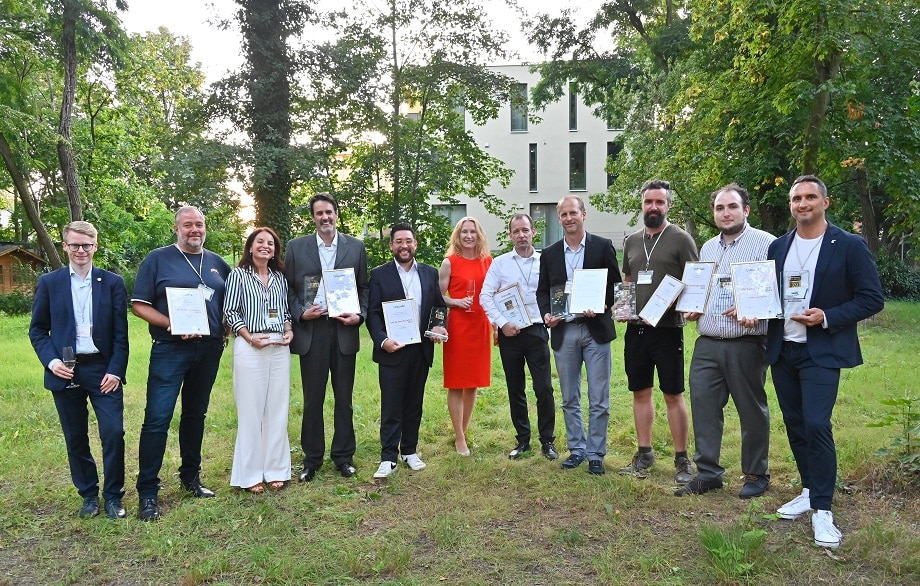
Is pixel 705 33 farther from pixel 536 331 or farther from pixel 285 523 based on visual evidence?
pixel 285 523

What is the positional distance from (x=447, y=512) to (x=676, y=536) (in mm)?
1633

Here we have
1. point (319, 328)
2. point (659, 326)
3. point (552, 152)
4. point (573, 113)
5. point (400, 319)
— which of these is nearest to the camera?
point (659, 326)

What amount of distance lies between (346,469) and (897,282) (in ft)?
81.4

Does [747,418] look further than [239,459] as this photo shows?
No

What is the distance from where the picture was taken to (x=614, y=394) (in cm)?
939

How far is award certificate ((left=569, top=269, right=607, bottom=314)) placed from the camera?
18.5 ft

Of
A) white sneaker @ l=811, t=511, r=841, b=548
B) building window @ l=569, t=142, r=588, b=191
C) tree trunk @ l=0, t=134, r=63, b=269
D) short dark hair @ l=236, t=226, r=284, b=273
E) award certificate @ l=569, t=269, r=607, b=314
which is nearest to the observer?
white sneaker @ l=811, t=511, r=841, b=548

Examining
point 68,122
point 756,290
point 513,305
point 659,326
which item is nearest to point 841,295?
point 756,290

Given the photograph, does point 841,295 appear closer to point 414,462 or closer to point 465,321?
point 465,321

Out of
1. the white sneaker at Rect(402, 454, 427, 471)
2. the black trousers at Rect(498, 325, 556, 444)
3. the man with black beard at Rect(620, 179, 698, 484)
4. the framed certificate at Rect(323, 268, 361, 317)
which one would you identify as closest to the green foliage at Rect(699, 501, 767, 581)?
the man with black beard at Rect(620, 179, 698, 484)

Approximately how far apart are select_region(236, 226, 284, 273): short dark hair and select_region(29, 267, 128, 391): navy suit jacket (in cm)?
94

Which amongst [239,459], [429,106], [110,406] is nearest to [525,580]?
[239,459]

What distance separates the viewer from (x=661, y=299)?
5.27m

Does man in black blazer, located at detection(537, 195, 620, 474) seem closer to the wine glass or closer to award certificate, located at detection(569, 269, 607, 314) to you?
award certificate, located at detection(569, 269, 607, 314)
